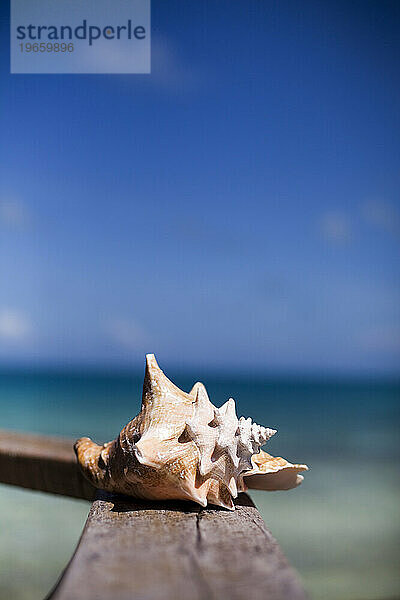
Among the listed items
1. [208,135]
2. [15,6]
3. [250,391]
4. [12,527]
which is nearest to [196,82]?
[208,135]

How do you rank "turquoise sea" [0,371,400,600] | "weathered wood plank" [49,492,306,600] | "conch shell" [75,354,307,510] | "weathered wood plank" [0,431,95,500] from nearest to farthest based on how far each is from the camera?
"weathered wood plank" [49,492,306,600]
"conch shell" [75,354,307,510]
"weathered wood plank" [0,431,95,500]
"turquoise sea" [0,371,400,600]

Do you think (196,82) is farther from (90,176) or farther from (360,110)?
(360,110)

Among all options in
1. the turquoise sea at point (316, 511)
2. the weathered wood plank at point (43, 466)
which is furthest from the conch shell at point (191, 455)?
the turquoise sea at point (316, 511)

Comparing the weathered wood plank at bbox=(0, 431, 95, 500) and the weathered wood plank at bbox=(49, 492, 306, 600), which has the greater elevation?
the weathered wood plank at bbox=(0, 431, 95, 500)

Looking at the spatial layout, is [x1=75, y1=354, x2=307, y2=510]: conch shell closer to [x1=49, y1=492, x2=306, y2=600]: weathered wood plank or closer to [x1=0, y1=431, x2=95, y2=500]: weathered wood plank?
[x1=49, y1=492, x2=306, y2=600]: weathered wood plank

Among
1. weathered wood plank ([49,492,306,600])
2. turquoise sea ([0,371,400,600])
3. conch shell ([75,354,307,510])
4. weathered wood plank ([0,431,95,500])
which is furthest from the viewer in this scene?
turquoise sea ([0,371,400,600])

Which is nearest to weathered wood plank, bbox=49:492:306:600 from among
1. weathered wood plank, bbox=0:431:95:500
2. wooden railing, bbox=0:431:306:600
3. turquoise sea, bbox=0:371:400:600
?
wooden railing, bbox=0:431:306:600

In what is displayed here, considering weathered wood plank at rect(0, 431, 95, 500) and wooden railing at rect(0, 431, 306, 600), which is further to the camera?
weathered wood plank at rect(0, 431, 95, 500)
